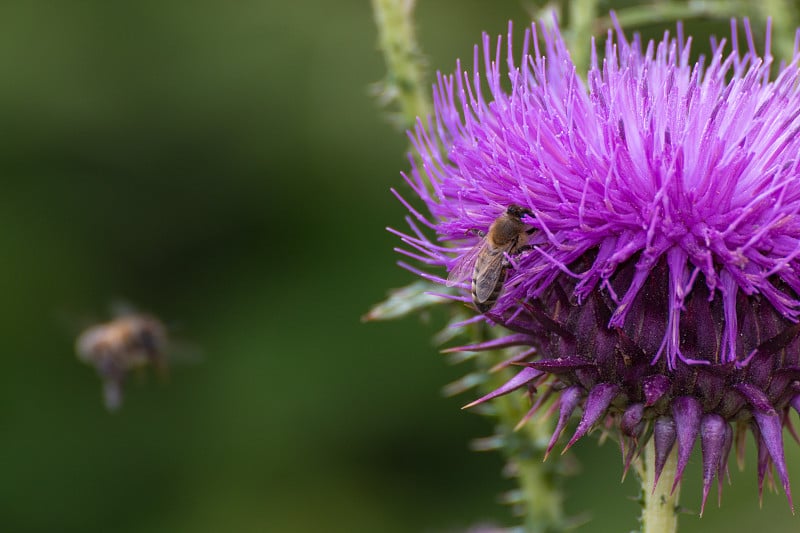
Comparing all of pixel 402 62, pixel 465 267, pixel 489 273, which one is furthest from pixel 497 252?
pixel 402 62

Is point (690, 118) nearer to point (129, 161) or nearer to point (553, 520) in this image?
point (553, 520)

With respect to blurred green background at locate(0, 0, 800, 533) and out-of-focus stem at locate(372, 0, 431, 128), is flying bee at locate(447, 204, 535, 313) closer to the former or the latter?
out-of-focus stem at locate(372, 0, 431, 128)

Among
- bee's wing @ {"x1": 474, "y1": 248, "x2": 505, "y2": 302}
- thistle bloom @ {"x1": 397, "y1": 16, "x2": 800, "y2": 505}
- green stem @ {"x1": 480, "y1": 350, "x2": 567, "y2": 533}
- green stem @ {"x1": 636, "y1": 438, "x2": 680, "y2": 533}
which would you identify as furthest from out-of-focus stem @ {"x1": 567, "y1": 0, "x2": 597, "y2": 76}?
green stem @ {"x1": 636, "y1": 438, "x2": 680, "y2": 533}

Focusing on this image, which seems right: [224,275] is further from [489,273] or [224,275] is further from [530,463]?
[489,273]

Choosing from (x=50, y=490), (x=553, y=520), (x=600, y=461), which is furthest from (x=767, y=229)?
(x=50, y=490)

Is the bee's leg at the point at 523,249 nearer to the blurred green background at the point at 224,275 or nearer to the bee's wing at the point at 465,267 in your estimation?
the bee's wing at the point at 465,267
